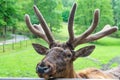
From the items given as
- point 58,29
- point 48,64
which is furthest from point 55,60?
point 58,29

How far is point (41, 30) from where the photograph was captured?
6.58 meters

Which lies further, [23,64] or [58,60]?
[23,64]

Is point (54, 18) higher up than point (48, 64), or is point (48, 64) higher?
point (48, 64)

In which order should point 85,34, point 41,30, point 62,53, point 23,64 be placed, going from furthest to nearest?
point 23,64, point 41,30, point 85,34, point 62,53

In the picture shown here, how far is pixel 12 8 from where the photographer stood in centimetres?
3369

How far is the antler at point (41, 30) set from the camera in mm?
5871

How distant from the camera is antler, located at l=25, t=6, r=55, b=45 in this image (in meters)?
5.87

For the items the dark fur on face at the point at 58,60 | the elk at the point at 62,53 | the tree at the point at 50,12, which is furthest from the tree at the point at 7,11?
the dark fur on face at the point at 58,60

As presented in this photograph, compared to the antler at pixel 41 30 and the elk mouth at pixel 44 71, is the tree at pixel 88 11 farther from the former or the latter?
the elk mouth at pixel 44 71

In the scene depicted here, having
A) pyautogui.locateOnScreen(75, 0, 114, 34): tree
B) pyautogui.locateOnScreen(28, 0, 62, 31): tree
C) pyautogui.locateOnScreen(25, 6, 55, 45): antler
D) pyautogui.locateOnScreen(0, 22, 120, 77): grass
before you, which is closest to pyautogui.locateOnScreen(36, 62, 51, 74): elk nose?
pyautogui.locateOnScreen(25, 6, 55, 45): antler

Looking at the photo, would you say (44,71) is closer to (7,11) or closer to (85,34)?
(85,34)

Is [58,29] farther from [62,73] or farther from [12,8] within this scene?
[62,73]

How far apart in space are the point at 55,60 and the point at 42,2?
42765 mm

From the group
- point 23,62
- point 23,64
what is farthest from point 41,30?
point 23,62
